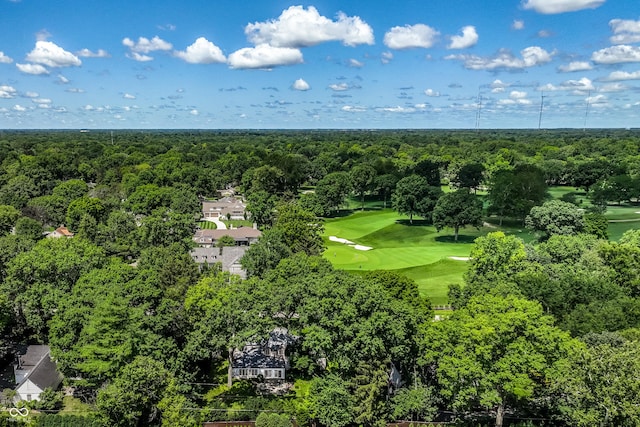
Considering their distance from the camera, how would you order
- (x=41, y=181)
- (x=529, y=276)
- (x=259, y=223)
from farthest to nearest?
(x=41, y=181), (x=259, y=223), (x=529, y=276)

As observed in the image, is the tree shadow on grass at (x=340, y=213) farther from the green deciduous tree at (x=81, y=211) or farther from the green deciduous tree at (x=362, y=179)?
the green deciduous tree at (x=81, y=211)

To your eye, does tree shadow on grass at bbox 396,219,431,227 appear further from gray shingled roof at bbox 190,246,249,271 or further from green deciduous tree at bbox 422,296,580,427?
green deciduous tree at bbox 422,296,580,427

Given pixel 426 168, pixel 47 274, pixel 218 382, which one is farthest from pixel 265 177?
pixel 218 382

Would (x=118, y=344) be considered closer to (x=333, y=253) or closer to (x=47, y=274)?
(x=47, y=274)

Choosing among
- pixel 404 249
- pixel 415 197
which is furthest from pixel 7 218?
pixel 415 197

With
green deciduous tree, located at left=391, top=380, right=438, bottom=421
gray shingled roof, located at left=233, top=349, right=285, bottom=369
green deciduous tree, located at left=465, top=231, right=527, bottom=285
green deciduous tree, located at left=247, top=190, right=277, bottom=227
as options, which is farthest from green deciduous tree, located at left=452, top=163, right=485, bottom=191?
green deciduous tree, located at left=391, top=380, right=438, bottom=421

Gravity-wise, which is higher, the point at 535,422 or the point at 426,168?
the point at 426,168

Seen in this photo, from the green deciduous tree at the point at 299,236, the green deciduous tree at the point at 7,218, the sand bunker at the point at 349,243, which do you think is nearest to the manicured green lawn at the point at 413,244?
the sand bunker at the point at 349,243
